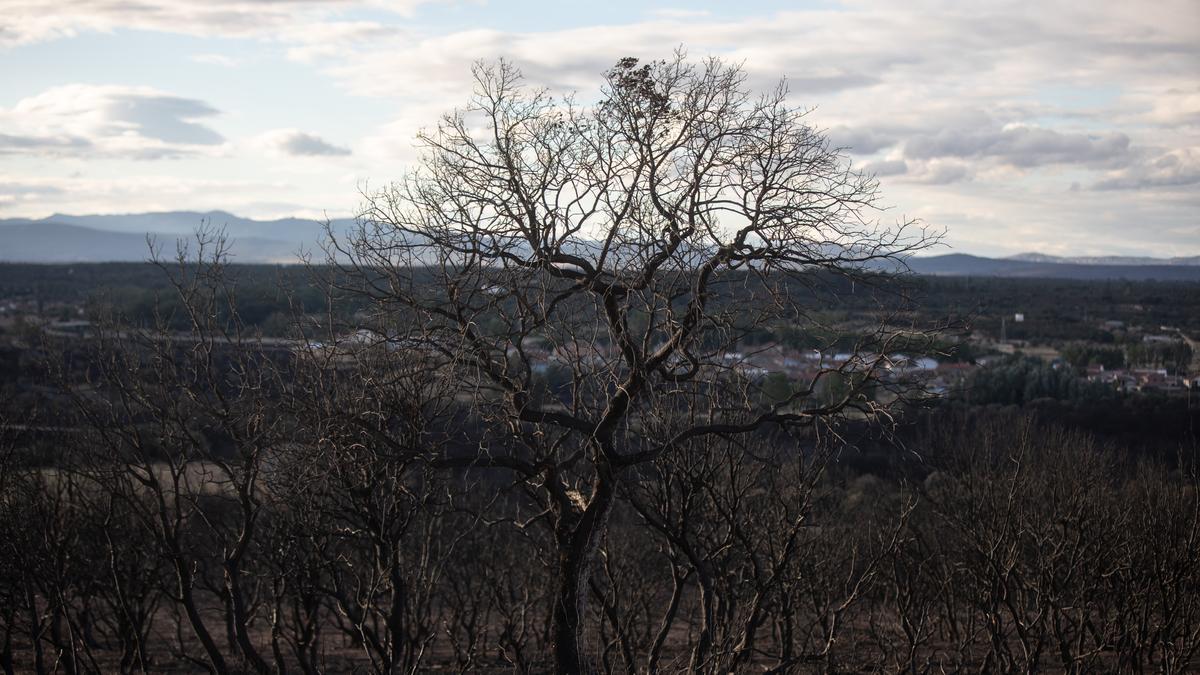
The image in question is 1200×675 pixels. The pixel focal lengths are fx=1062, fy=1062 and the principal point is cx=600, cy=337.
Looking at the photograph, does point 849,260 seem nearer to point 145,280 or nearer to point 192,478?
A: point 192,478

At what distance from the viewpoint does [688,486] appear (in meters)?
11.4

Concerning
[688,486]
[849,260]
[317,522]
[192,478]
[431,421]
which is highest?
[849,260]

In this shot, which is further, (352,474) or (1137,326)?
(1137,326)

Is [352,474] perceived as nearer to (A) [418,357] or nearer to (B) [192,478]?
(A) [418,357]

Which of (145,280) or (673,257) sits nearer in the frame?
(673,257)

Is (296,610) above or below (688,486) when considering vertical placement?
below

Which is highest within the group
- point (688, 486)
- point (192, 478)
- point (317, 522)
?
point (688, 486)

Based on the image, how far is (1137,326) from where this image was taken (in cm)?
6366

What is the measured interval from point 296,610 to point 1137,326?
60.2m

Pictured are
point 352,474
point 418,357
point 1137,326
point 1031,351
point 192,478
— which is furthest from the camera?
point 1137,326

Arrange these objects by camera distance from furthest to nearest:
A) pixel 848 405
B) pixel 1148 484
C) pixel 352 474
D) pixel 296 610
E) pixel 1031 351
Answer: pixel 1031 351
pixel 1148 484
pixel 296 610
pixel 352 474
pixel 848 405

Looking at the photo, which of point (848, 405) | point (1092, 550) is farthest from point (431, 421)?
point (1092, 550)

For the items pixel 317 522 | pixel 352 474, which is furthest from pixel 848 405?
pixel 317 522

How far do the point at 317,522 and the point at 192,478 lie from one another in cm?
1841
